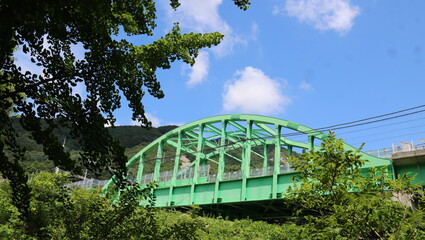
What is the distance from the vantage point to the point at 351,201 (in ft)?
15.1

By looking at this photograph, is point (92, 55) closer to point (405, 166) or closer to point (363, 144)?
point (363, 144)

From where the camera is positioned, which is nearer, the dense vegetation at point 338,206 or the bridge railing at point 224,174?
the dense vegetation at point 338,206

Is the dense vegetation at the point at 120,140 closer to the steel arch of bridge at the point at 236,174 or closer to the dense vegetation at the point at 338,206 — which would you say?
the steel arch of bridge at the point at 236,174

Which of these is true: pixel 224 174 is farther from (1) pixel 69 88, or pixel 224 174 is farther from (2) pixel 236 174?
(1) pixel 69 88

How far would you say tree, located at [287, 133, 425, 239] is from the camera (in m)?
4.58

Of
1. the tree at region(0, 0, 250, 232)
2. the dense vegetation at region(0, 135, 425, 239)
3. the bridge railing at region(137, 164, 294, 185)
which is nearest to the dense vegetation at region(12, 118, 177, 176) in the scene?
the bridge railing at region(137, 164, 294, 185)

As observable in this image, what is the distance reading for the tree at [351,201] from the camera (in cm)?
458

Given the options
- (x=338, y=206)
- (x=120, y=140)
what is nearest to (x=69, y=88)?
(x=338, y=206)

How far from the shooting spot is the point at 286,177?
902 inches

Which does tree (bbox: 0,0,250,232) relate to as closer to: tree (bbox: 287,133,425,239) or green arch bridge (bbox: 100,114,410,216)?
tree (bbox: 287,133,425,239)

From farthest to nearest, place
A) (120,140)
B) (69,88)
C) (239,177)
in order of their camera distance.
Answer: (120,140)
(239,177)
(69,88)

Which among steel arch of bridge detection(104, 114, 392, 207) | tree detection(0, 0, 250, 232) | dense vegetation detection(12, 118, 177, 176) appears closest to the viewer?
tree detection(0, 0, 250, 232)

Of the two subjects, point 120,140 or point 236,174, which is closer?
point 236,174

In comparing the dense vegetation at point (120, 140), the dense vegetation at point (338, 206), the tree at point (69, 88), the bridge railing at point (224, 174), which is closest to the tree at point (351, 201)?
the dense vegetation at point (338, 206)
